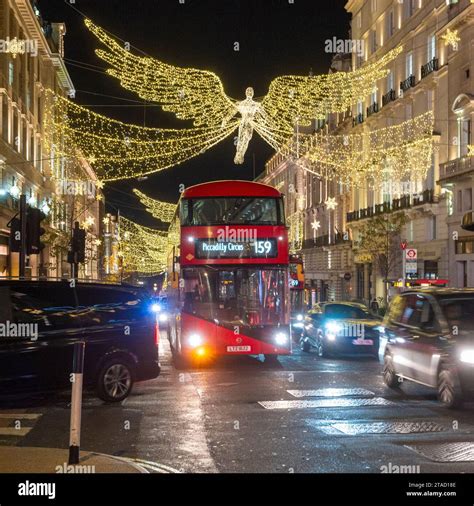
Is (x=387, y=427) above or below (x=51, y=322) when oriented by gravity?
below

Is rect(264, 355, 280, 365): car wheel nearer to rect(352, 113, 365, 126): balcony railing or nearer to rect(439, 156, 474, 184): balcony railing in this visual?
rect(439, 156, 474, 184): balcony railing

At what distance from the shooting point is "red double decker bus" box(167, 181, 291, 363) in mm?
17438

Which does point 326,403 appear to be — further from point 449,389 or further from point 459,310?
point 459,310

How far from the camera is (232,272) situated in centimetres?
1747

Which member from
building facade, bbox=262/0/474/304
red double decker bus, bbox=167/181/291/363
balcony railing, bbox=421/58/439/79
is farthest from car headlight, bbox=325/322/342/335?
balcony railing, bbox=421/58/439/79

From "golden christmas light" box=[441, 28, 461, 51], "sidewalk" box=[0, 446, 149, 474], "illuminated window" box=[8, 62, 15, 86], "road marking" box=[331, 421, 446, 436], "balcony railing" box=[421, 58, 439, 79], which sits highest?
"golden christmas light" box=[441, 28, 461, 51]

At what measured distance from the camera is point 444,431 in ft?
31.4

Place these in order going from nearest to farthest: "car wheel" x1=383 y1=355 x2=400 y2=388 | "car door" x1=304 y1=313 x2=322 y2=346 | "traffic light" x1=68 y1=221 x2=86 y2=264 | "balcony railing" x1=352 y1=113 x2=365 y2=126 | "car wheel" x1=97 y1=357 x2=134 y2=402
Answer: "car wheel" x1=97 y1=357 x2=134 y2=402, "car wheel" x1=383 y1=355 x2=400 y2=388, "car door" x1=304 y1=313 x2=322 y2=346, "traffic light" x1=68 y1=221 x2=86 y2=264, "balcony railing" x1=352 y1=113 x2=365 y2=126

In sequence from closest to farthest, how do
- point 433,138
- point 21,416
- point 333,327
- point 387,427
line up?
point 387,427 < point 21,416 < point 333,327 < point 433,138

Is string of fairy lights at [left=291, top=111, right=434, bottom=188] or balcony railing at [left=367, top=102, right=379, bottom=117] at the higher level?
balcony railing at [left=367, top=102, right=379, bottom=117]

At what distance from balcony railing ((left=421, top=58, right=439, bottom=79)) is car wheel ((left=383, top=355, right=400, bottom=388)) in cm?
3192

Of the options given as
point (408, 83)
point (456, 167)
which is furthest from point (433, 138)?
point (408, 83)

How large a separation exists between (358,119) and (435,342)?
47.9 meters

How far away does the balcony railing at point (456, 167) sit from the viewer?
121ft
